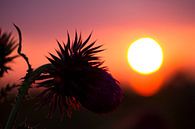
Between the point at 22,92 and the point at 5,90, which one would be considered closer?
the point at 22,92

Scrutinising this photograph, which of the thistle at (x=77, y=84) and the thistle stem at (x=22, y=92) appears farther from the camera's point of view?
the thistle at (x=77, y=84)

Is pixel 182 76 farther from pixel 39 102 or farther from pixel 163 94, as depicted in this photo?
pixel 39 102

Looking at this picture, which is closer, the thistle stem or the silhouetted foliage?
the thistle stem

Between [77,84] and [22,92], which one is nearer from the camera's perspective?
[22,92]

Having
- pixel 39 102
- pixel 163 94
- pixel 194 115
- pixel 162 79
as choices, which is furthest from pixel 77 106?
pixel 162 79
